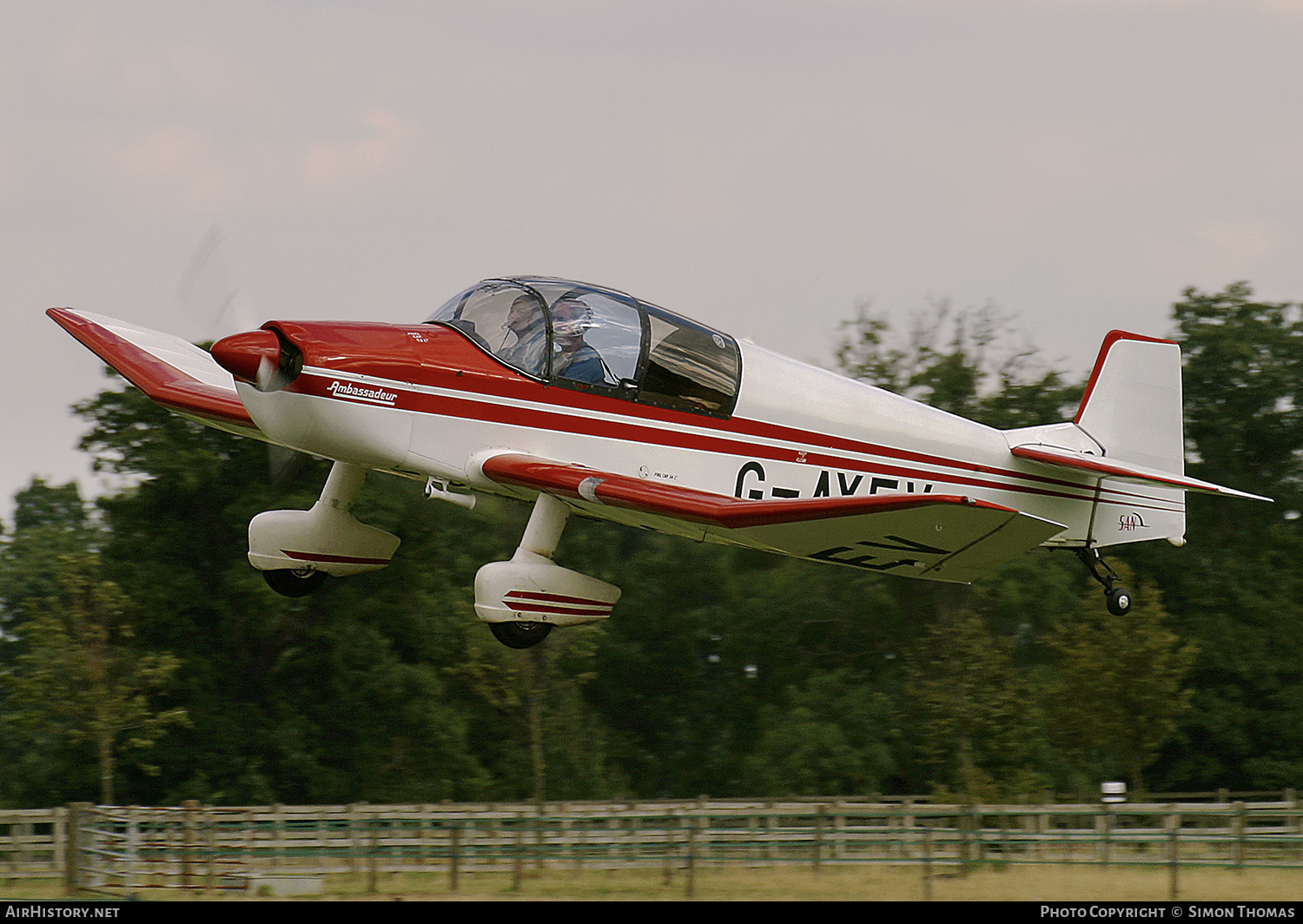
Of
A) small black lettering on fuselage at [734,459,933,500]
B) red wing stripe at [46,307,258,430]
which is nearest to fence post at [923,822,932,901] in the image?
small black lettering on fuselage at [734,459,933,500]

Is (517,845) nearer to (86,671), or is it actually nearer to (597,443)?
(597,443)

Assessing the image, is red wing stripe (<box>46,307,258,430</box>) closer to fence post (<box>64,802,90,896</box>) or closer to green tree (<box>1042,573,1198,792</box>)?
fence post (<box>64,802,90,896</box>)

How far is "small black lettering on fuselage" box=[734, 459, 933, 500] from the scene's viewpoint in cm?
1176

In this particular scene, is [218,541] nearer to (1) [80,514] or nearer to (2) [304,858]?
(2) [304,858]

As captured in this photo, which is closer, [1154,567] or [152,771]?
[152,771]

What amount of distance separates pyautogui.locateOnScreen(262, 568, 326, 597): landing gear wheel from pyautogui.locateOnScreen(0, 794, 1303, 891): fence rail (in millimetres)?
6523

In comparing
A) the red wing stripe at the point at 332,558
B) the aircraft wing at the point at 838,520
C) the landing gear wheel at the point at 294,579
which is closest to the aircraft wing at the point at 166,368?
the red wing stripe at the point at 332,558

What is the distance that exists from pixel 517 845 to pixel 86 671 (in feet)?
38.8

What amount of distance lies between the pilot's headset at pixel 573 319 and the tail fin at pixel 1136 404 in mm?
5773

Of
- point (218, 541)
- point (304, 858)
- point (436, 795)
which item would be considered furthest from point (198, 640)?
point (304, 858)

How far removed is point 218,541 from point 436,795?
8.50 metres

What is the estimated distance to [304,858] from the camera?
782 inches

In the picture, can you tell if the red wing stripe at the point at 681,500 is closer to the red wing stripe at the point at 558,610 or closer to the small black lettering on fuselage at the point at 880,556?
the small black lettering on fuselage at the point at 880,556

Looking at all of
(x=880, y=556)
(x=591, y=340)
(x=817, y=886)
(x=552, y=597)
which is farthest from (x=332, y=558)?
(x=817, y=886)
